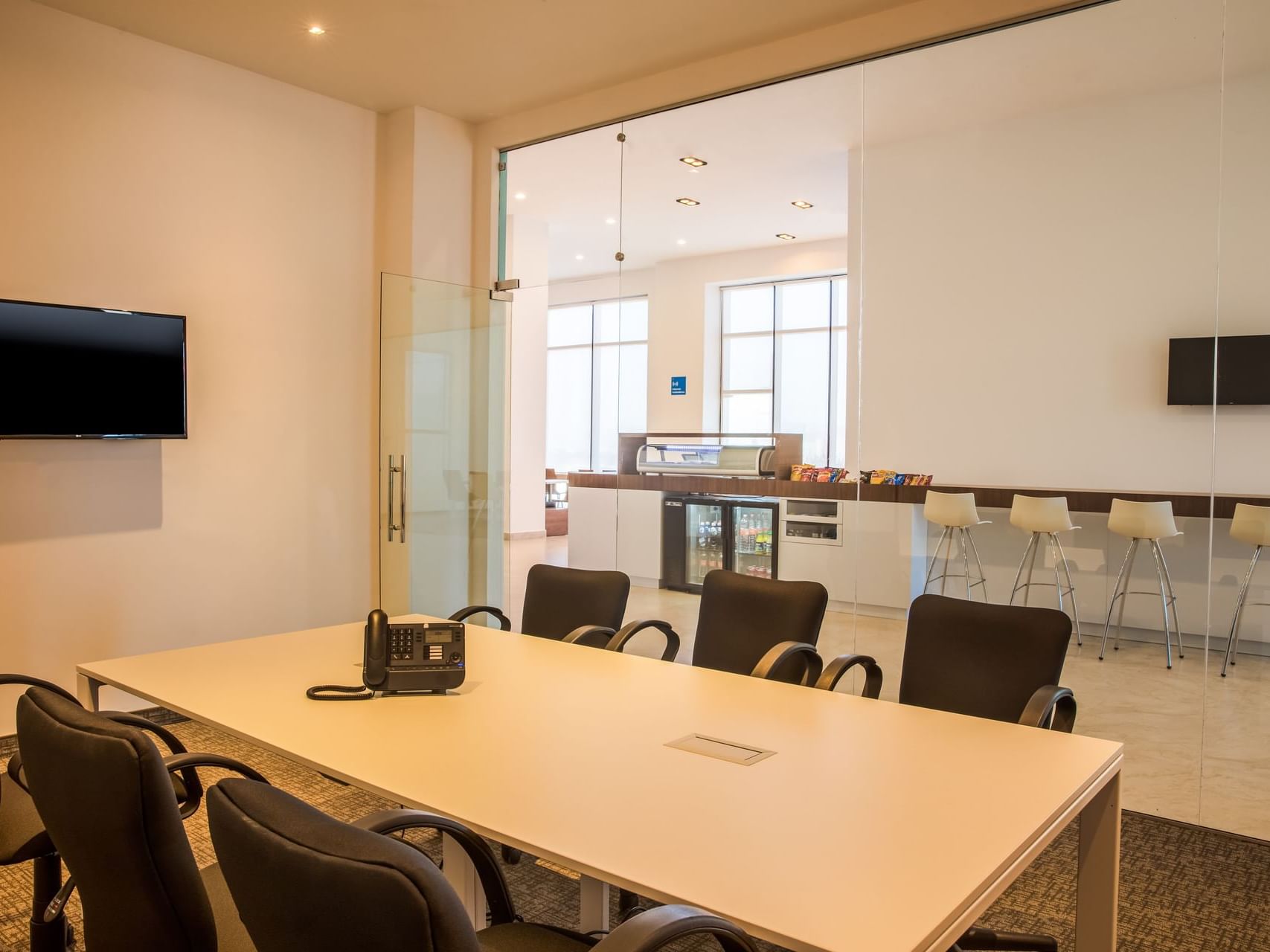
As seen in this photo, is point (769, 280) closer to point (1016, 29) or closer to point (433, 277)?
point (1016, 29)

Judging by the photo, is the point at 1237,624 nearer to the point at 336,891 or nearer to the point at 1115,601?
the point at 1115,601

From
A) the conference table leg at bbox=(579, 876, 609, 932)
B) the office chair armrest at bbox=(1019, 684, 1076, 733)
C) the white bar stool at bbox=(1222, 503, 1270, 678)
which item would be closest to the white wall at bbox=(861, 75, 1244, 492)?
the white bar stool at bbox=(1222, 503, 1270, 678)

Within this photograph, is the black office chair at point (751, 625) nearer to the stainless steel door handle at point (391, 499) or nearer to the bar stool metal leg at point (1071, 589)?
the bar stool metal leg at point (1071, 589)

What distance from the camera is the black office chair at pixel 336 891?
109cm

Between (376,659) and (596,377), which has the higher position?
(596,377)

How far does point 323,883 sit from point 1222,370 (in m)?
3.78

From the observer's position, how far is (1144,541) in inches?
152

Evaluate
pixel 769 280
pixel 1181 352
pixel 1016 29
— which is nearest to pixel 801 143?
pixel 769 280

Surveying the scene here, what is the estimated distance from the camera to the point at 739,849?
1.64 meters

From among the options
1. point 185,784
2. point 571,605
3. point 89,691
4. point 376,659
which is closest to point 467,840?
point 376,659

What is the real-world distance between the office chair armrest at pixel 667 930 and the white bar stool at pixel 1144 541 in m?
3.11

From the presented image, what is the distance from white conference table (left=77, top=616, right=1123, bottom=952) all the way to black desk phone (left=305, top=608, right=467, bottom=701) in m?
0.04

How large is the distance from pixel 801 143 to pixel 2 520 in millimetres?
4277

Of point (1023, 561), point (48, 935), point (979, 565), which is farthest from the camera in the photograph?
point (979, 565)
